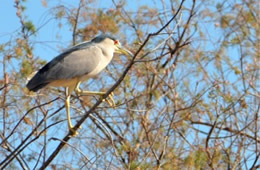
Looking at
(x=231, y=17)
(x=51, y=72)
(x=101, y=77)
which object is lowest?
(x=51, y=72)

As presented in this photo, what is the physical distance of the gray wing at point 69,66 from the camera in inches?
174

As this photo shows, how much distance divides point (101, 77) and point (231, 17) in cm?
152

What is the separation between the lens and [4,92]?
15.0 feet

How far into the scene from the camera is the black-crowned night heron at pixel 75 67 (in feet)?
14.6

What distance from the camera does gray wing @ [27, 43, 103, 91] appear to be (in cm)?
441

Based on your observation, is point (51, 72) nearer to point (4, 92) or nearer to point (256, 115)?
point (4, 92)

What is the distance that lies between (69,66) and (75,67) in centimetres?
4

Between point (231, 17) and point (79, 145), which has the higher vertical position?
point (231, 17)

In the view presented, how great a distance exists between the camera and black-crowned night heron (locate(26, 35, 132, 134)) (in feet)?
14.6

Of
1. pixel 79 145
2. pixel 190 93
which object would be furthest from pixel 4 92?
pixel 190 93

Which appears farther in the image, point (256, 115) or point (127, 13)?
point (127, 13)

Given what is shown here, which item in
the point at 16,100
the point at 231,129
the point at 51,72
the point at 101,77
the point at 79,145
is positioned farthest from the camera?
the point at 101,77

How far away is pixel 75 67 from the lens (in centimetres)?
457

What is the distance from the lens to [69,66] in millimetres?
4574
